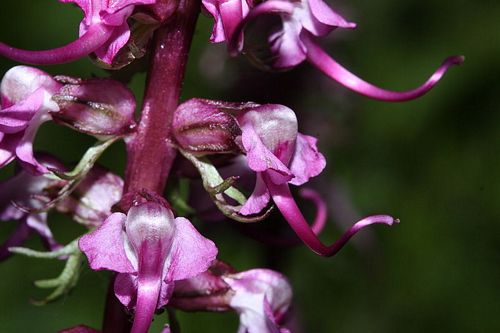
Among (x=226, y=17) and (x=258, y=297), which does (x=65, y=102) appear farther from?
(x=258, y=297)

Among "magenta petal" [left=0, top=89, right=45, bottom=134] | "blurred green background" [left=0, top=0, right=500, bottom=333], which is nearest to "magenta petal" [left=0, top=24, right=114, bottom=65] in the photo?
"magenta petal" [left=0, top=89, right=45, bottom=134]

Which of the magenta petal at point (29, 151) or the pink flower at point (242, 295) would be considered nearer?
the magenta petal at point (29, 151)

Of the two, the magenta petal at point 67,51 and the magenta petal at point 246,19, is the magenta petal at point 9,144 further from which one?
the magenta petal at point 246,19

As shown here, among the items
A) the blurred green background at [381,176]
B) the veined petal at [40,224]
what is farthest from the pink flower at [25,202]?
the blurred green background at [381,176]

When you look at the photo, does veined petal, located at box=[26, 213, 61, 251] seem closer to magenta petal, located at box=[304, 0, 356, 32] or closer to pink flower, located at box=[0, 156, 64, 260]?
pink flower, located at box=[0, 156, 64, 260]

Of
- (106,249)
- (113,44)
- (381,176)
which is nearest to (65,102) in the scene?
(113,44)

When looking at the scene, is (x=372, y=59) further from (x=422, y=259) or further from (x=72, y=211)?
(x=72, y=211)
